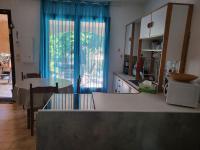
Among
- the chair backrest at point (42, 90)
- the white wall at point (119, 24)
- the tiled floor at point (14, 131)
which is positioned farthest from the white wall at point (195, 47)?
the tiled floor at point (14, 131)

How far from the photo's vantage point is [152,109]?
1.58 meters

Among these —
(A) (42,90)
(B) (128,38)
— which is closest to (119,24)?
(B) (128,38)

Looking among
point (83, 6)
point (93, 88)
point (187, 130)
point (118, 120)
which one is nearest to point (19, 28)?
A: point (83, 6)

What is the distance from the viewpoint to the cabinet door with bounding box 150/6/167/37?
2166 mm

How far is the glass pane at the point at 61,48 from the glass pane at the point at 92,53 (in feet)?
0.88

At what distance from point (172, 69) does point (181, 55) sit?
11.3 inches

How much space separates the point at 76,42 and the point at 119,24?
1.18 meters

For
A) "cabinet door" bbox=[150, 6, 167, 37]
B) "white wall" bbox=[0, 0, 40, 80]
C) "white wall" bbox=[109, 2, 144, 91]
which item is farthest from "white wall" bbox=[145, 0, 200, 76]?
"white wall" bbox=[0, 0, 40, 80]

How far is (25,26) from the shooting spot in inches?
154

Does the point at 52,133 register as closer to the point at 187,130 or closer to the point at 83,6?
the point at 187,130

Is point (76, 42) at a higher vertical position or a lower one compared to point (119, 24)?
lower

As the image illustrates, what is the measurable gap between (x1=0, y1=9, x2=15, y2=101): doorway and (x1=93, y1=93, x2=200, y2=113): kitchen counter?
2.99 m

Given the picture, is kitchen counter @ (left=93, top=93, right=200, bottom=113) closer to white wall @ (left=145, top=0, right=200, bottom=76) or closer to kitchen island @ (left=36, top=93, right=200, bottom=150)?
kitchen island @ (left=36, top=93, right=200, bottom=150)

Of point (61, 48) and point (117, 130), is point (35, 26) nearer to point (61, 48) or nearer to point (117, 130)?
point (61, 48)
